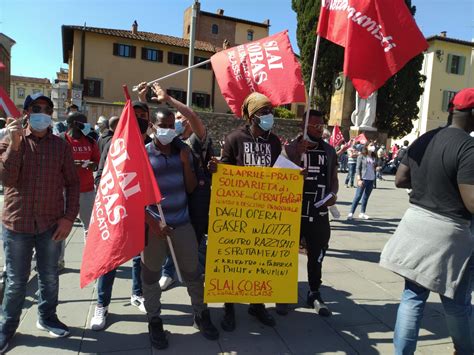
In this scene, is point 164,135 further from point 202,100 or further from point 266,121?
point 202,100

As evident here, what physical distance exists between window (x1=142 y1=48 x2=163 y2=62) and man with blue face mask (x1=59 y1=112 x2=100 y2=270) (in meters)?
36.7

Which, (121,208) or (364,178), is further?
(364,178)

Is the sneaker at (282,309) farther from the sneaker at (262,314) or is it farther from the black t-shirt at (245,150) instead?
the black t-shirt at (245,150)

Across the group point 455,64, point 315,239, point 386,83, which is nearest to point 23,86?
point 386,83

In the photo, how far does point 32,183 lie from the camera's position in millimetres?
3088

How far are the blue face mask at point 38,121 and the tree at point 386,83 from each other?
2653 cm

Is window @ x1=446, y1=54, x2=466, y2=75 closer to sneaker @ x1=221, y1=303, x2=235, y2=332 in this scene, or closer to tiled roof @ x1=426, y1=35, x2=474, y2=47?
tiled roof @ x1=426, y1=35, x2=474, y2=47

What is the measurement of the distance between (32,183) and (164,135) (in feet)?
3.54

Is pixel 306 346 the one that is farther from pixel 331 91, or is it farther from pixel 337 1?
pixel 331 91

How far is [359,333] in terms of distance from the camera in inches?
142

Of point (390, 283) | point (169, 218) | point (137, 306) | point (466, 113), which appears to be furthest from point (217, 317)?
point (466, 113)

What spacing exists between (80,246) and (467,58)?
43487 millimetres

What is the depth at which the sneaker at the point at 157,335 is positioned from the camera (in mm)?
3207

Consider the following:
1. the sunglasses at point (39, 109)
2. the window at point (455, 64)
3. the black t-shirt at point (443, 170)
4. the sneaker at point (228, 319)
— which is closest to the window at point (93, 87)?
the window at point (455, 64)
